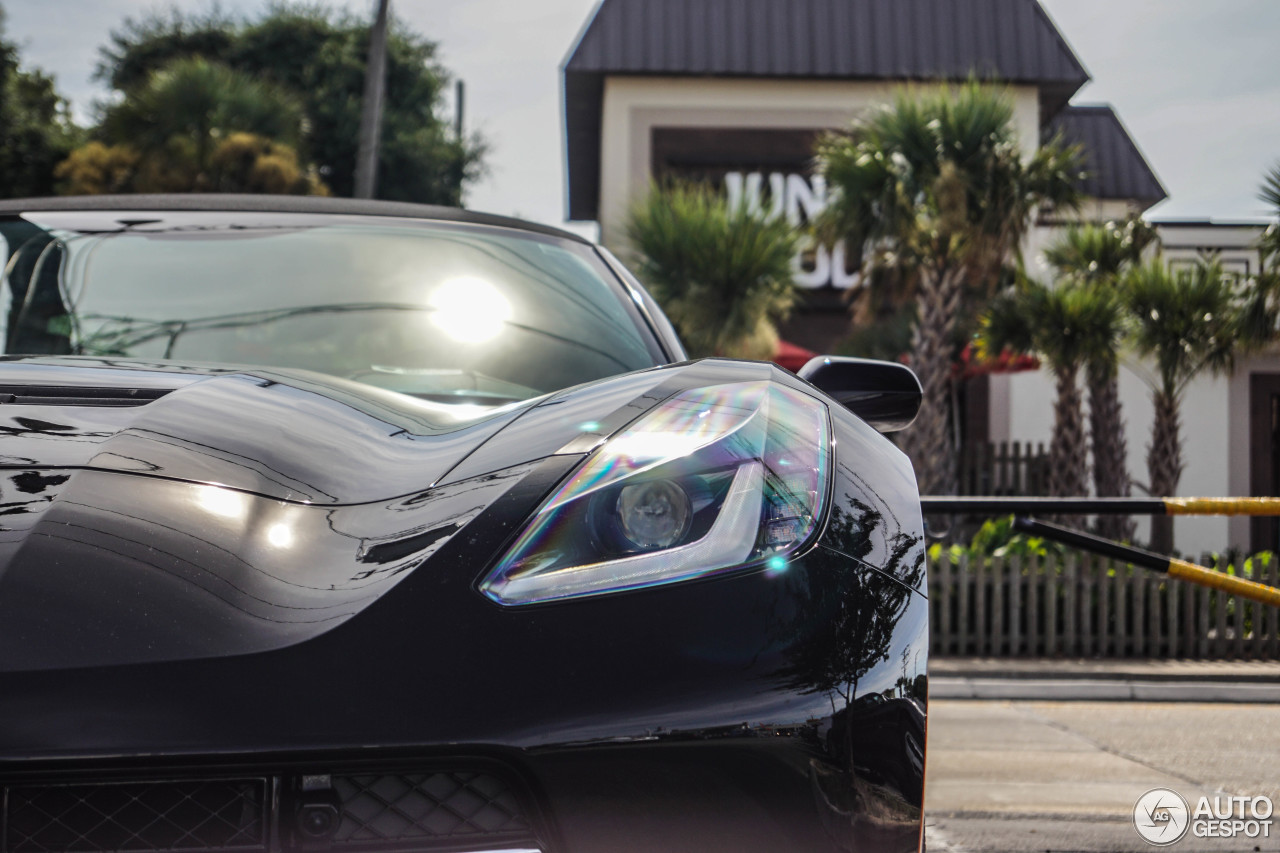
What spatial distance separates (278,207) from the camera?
8.51 ft

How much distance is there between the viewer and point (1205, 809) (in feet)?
8.70

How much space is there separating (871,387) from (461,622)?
1.04 metres

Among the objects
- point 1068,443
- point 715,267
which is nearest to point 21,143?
point 715,267

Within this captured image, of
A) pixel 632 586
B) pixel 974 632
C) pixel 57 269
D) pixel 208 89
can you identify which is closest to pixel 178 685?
pixel 632 586

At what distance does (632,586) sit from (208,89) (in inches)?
763

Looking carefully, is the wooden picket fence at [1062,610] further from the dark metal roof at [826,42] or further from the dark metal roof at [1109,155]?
the dark metal roof at [1109,155]

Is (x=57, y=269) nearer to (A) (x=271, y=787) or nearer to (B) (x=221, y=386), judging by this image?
(B) (x=221, y=386)

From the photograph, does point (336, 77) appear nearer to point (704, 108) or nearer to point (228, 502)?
point (704, 108)

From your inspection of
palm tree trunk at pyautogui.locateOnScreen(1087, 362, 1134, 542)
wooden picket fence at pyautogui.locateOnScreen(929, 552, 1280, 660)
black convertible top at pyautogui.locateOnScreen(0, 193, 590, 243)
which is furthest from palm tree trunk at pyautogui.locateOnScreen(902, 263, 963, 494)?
black convertible top at pyautogui.locateOnScreen(0, 193, 590, 243)

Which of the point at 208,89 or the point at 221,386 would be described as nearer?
the point at 221,386

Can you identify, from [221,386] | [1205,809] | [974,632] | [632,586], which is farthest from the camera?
[974,632]

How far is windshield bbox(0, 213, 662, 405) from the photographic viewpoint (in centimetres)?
221

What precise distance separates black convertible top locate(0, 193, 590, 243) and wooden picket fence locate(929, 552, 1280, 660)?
725 centimetres

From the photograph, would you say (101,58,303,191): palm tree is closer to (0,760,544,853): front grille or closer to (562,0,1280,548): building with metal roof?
(562,0,1280,548): building with metal roof
